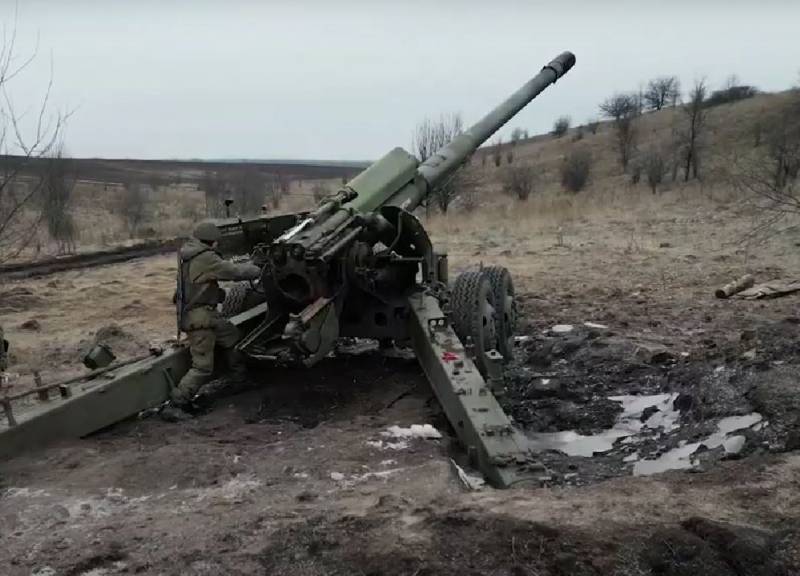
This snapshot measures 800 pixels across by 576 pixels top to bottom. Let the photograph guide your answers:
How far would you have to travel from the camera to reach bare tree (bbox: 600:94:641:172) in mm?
36562

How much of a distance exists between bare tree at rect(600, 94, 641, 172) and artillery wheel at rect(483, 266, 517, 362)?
2835 centimetres

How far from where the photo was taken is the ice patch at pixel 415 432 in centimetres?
520

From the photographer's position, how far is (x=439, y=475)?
4242 millimetres

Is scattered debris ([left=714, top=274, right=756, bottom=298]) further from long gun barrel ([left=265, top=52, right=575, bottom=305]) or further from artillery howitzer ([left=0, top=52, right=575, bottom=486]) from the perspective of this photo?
long gun barrel ([left=265, top=52, right=575, bottom=305])

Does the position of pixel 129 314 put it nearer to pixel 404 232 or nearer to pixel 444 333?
pixel 404 232

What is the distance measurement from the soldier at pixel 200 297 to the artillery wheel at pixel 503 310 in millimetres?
2344

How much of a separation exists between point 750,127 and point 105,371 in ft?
119

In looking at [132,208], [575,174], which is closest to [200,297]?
[132,208]

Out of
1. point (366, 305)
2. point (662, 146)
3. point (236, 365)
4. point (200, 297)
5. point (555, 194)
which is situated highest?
point (662, 146)

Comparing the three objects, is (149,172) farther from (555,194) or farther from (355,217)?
(355,217)

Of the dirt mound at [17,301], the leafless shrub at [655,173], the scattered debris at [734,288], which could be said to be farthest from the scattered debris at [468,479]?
the leafless shrub at [655,173]

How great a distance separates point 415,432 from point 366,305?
1.56m

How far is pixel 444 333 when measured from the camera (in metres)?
5.85

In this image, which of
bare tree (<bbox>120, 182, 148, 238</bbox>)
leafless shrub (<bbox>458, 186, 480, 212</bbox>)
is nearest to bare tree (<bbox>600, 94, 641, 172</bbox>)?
leafless shrub (<bbox>458, 186, 480, 212</bbox>)
